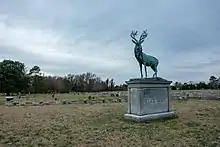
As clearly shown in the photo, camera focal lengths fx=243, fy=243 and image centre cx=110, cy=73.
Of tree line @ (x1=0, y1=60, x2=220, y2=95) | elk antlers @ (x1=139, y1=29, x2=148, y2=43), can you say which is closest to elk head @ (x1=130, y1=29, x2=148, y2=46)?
elk antlers @ (x1=139, y1=29, x2=148, y2=43)

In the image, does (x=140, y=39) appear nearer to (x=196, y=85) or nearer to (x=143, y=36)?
(x=143, y=36)

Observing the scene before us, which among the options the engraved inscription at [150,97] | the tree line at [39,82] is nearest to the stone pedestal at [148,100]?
the engraved inscription at [150,97]

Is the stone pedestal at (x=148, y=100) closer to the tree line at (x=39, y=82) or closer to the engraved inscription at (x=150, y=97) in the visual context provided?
the engraved inscription at (x=150, y=97)

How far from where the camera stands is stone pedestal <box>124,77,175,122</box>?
29.9ft

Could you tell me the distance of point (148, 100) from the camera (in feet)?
30.7

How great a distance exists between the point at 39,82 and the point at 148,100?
4243 cm

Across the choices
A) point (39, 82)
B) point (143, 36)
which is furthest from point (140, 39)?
point (39, 82)

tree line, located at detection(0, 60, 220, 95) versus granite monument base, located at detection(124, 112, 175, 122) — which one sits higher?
tree line, located at detection(0, 60, 220, 95)

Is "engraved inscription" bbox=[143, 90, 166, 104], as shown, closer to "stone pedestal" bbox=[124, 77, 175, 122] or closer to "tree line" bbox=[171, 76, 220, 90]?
"stone pedestal" bbox=[124, 77, 175, 122]

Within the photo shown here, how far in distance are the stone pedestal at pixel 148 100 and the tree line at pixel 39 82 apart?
3330 cm

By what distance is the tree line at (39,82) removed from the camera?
127 feet

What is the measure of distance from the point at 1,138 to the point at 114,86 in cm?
5267

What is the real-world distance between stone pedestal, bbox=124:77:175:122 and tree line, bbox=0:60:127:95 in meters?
33.3

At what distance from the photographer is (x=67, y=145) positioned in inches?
225
